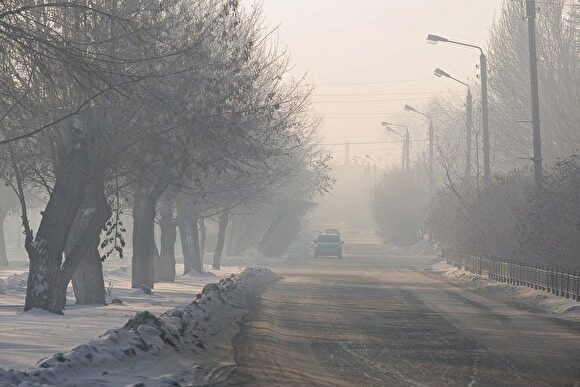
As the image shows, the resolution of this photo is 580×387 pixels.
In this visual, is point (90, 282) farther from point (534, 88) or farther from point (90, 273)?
point (534, 88)

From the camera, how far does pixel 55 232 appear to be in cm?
2519

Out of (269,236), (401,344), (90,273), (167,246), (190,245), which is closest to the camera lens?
(401,344)

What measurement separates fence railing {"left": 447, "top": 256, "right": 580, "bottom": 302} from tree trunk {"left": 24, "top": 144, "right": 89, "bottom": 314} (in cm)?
1248

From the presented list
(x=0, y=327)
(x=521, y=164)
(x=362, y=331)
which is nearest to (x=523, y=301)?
(x=362, y=331)

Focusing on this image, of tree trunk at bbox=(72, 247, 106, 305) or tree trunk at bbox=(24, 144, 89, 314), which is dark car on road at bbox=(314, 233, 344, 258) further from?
tree trunk at bbox=(24, 144, 89, 314)

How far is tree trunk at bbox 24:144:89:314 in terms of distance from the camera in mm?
24750

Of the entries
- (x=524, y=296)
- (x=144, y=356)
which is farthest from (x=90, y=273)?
(x=144, y=356)

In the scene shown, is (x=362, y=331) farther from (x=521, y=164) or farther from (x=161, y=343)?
(x=521, y=164)

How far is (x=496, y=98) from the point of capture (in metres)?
75.2

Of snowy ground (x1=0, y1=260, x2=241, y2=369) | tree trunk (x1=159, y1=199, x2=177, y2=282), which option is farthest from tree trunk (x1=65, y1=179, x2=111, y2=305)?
tree trunk (x1=159, y1=199, x2=177, y2=282)

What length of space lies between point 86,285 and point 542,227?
1273 centimetres

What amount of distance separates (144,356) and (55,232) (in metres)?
10.3

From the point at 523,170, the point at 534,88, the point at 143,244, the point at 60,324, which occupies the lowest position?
the point at 60,324

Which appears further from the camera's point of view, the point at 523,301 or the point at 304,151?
the point at 304,151
